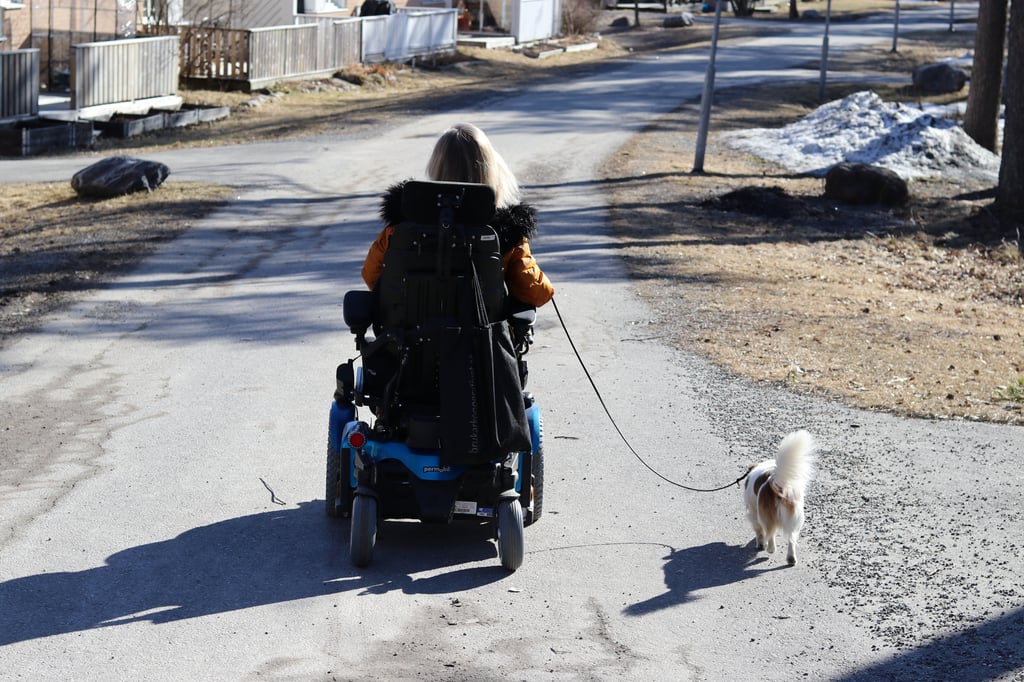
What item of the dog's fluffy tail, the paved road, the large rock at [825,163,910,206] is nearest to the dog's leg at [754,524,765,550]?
the paved road

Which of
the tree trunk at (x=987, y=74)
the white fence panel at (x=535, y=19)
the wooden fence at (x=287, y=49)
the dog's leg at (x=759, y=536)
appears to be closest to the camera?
the dog's leg at (x=759, y=536)

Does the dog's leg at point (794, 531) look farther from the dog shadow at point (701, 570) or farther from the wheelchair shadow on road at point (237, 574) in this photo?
the wheelchair shadow on road at point (237, 574)

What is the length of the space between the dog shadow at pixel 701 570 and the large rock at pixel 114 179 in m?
12.6

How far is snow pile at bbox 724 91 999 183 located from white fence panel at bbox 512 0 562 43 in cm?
2238

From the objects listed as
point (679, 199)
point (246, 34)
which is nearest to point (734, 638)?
point (679, 199)

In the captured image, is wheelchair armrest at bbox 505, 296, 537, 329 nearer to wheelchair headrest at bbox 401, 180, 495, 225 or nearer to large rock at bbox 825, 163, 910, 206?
wheelchair headrest at bbox 401, 180, 495, 225

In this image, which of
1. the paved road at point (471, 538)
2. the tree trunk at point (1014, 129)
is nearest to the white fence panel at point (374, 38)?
the tree trunk at point (1014, 129)

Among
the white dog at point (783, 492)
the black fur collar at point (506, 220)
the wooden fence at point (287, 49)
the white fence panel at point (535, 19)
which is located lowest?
the white dog at point (783, 492)

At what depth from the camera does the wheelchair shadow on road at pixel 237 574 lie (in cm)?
462

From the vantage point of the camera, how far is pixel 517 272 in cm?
508

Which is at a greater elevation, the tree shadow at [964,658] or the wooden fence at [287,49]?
the wooden fence at [287,49]

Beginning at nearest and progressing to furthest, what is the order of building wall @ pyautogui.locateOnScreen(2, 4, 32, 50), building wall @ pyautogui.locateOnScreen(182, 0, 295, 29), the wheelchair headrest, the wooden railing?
1. the wheelchair headrest
2. the wooden railing
3. building wall @ pyautogui.locateOnScreen(2, 4, 32, 50)
4. building wall @ pyautogui.locateOnScreen(182, 0, 295, 29)

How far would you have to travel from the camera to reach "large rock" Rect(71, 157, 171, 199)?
16125 mm

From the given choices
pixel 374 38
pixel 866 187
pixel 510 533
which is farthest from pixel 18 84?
pixel 510 533
